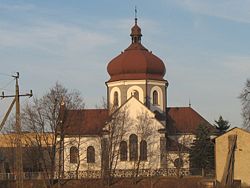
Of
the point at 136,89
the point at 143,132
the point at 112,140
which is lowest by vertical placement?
the point at 112,140

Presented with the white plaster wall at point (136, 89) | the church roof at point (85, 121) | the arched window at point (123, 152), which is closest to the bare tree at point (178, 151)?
the arched window at point (123, 152)

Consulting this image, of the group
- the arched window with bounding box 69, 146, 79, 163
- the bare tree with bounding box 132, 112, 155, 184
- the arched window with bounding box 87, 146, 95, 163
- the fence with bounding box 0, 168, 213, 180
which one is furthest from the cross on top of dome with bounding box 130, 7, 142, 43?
the fence with bounding box 0, 168, 213, 180

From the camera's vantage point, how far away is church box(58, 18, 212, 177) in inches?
2509

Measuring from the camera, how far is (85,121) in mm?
71000

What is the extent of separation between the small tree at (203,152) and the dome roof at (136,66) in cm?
1131

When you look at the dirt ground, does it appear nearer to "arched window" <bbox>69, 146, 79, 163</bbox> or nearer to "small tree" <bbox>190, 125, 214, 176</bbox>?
"small tree" <bbox>190, 125, 214, 176</bbox>

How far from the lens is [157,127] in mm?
66500

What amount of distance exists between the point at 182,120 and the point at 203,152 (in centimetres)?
1025

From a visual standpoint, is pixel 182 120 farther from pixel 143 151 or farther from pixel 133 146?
pixel 133 146

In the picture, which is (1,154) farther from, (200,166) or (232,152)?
(232,152)

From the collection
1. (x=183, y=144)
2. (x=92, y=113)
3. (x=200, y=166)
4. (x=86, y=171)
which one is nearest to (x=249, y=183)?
(x=200, y=166)

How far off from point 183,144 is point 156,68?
392 inches

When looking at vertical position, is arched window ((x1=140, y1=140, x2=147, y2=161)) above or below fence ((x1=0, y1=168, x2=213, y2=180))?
above

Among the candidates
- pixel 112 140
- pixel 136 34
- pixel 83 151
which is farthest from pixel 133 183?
pixel 136 34
